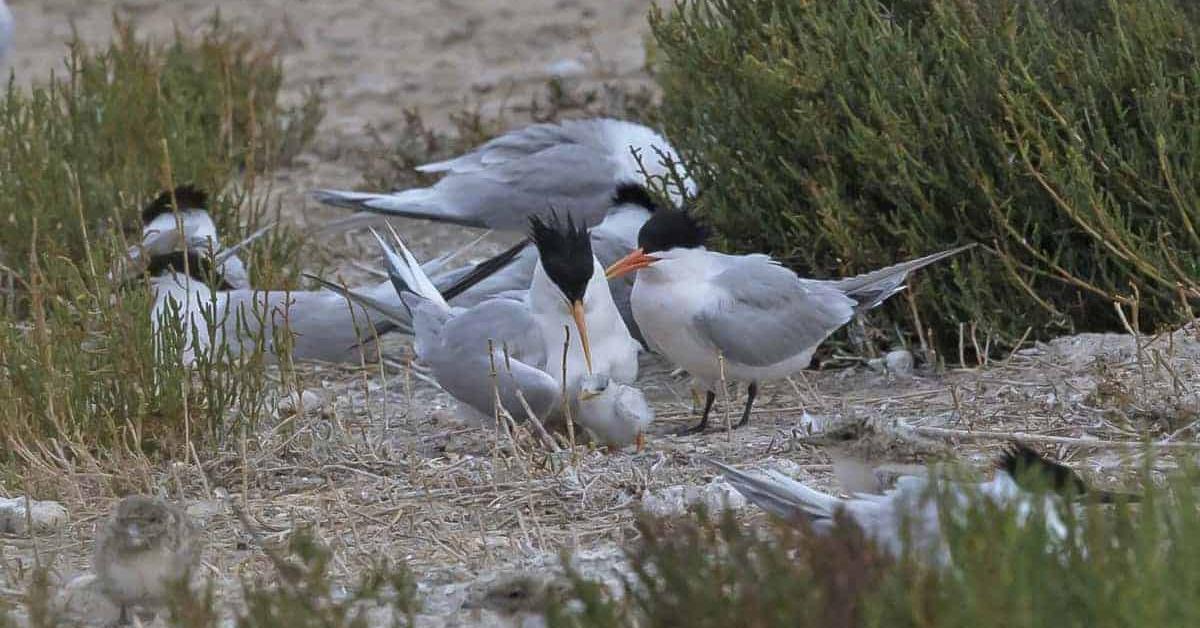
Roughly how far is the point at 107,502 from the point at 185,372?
20.4 inches

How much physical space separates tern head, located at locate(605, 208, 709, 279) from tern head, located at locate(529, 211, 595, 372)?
0.32ft

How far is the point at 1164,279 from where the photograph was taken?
4.47m

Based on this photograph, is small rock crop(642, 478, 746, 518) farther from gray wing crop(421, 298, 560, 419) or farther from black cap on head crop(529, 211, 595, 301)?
black cap on head crop(529, 211, 595, 301)

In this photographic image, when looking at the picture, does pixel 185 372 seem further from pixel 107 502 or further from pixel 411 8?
pixel 411 8

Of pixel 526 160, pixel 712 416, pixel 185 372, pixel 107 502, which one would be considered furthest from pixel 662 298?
pixel 526 160

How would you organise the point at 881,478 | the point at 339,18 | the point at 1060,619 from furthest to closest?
the point at 339,18
the point at 881,478
the point at 1060,619

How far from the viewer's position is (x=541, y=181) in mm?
6422

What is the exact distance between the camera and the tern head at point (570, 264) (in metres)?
4.65

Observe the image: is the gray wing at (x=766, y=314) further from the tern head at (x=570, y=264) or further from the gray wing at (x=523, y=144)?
the gray wing at (x=523, y=144)

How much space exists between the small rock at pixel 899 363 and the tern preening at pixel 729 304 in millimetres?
315

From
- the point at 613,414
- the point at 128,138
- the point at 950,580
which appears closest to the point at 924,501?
the point at 950,580

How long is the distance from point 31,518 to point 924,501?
206 cm

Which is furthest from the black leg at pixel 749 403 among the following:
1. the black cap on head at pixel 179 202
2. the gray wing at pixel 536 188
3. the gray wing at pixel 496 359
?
the black cap on head at pixel 179 202

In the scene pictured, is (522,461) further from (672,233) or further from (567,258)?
(672,233)
